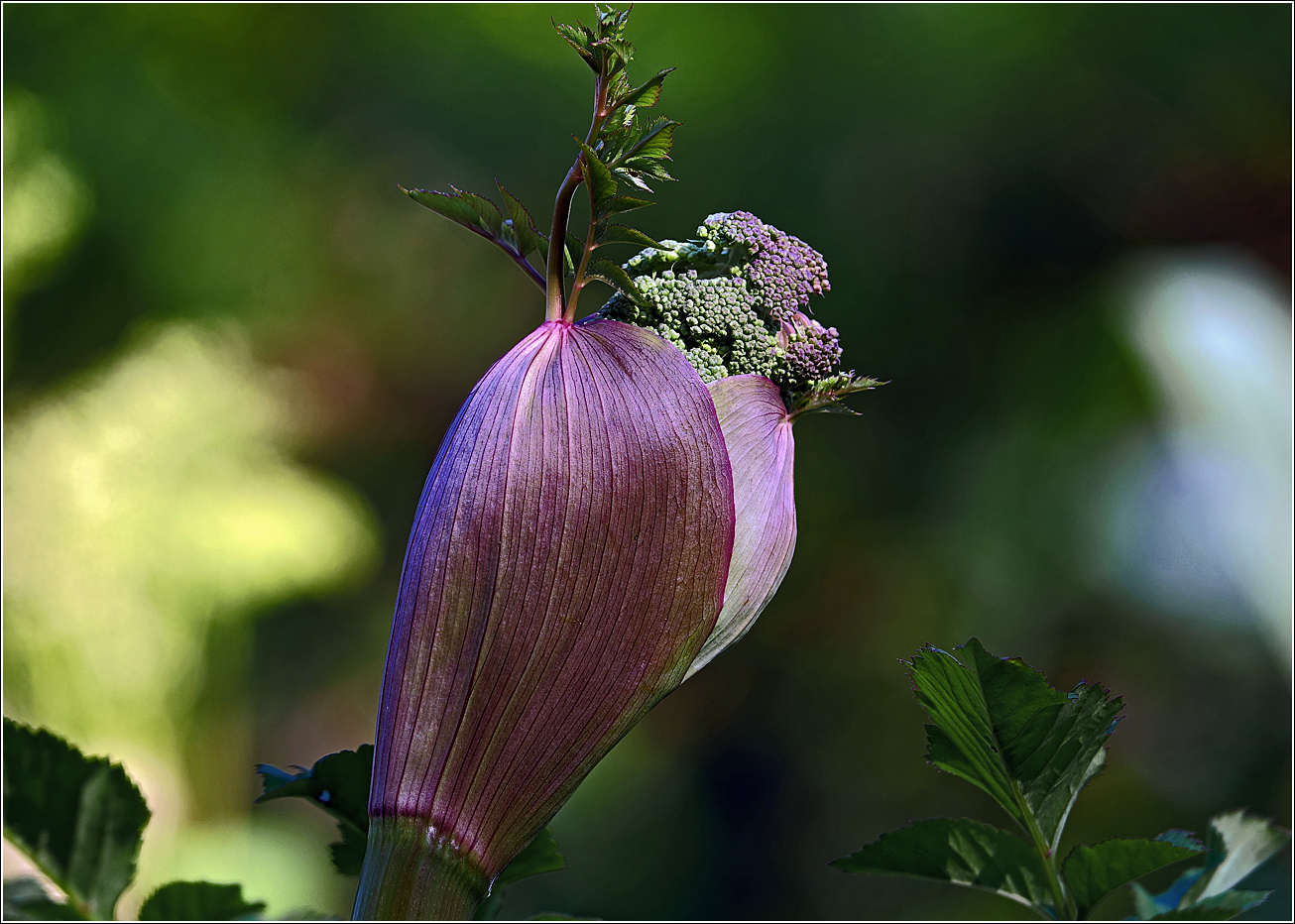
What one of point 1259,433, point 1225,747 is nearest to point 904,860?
point 1225,747

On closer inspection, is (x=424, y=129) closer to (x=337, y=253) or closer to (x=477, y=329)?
(x=337, y=253)

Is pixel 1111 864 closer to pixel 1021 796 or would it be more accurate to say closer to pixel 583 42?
pixel 1021 796

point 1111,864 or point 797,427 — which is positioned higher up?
point 797,427

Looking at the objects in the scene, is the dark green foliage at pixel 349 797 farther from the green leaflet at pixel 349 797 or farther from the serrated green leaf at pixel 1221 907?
the serrated green leaf at pixel 1221 907

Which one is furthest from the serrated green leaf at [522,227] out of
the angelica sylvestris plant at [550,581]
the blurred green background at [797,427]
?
the blurred green background at [797,427]

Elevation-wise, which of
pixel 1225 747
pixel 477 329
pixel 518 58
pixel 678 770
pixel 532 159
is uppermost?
pixel 518 58

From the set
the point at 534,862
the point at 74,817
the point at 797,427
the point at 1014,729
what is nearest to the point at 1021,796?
the point at 1014,729
